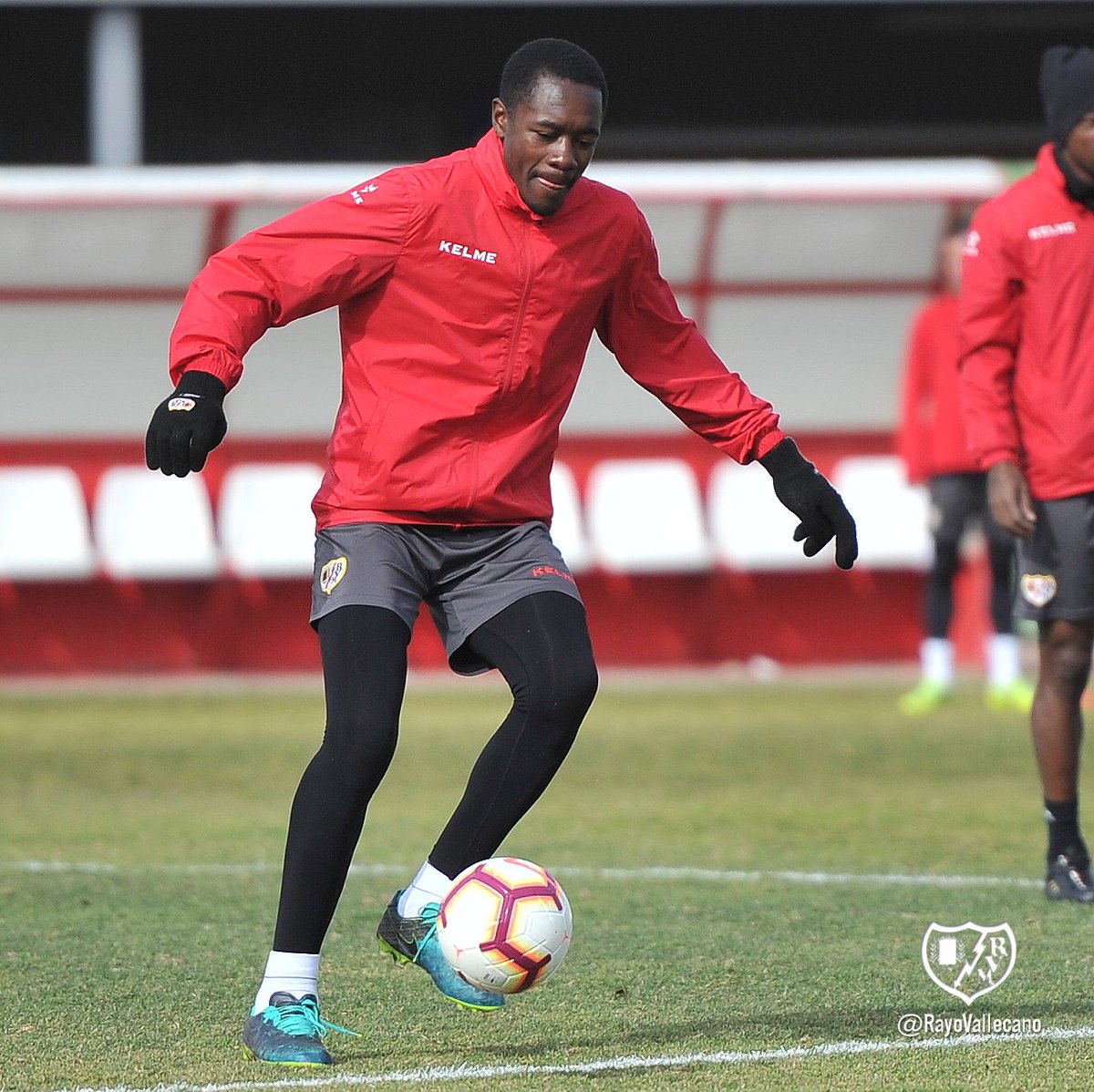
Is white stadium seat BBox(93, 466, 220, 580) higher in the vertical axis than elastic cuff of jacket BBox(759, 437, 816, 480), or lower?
lower

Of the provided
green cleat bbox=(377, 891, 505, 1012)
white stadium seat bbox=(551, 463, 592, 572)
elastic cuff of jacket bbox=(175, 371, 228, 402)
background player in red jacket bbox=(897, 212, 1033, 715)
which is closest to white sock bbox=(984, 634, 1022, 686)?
background player in red jacket bbox=(897, 212, 1033, 715)

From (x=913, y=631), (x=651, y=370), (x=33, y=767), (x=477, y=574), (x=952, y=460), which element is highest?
(x=651, y=370)

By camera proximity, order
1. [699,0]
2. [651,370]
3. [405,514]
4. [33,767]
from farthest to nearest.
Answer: [699,0], [33,767], [651,370], [405,514]

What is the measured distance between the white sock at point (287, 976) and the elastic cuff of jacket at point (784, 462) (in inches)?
57.9

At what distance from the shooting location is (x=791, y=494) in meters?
4.57

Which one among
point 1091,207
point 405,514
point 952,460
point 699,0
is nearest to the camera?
point 405,514

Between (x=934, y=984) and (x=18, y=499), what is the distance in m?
Answer: 8.66

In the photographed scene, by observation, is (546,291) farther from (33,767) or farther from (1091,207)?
(33,767)

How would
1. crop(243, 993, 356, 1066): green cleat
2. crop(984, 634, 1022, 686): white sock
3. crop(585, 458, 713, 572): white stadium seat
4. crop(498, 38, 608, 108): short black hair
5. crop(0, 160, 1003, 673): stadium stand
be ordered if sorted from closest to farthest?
1. crop(243, 993, 356, 1066): green cleat
2. crop(498, 38, 608, 108): short black hair
3. crop(984, 634, 1022, 686): white sock
4. crop(0, 160, 1003, 673): stadium stand
5. crop(585, 458, 713, 572): white stadium seat

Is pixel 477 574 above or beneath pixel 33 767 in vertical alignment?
above

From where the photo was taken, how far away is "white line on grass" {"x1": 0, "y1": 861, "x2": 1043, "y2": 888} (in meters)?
6.06

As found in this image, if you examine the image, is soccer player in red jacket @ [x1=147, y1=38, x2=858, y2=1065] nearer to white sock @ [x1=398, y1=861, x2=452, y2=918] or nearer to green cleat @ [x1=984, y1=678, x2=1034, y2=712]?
white sock @ [x1=398, y1=861, x2=452, y2=918]

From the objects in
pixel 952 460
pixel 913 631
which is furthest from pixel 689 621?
pixel 952 460

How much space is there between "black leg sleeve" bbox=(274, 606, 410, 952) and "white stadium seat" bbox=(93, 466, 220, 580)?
813 centimetres
